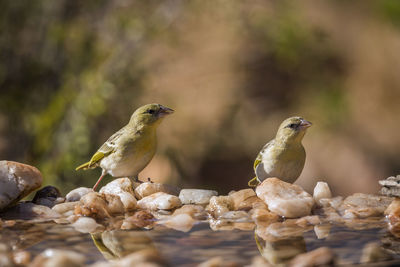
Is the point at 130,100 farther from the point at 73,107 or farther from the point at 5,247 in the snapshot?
the point at 5,247

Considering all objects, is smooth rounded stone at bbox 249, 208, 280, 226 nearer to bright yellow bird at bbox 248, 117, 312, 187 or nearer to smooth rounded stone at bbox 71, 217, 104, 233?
bright yellow bird at bbox 248, 117, 312, 187

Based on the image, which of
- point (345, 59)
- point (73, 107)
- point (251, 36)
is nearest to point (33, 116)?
point (73, 107)

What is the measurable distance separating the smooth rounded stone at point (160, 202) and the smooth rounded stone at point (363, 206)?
823 millimetres

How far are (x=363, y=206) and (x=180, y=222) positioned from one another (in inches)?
38.7

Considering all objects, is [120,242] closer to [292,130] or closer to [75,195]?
[75,195]

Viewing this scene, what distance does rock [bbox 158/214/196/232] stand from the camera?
8.65ft

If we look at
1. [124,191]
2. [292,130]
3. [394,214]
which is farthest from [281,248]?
[124,191]

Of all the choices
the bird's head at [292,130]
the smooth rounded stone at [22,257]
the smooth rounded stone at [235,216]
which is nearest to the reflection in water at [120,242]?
the smooth rounded stone at [22,257]

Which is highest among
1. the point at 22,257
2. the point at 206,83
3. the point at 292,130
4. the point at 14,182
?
the point at 206,83

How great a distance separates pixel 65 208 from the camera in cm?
302

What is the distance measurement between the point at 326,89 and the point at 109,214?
6025 mm

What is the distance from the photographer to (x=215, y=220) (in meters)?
2.83

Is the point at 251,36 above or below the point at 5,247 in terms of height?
above

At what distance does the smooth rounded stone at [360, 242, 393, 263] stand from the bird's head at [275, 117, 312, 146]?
3.33 ft
